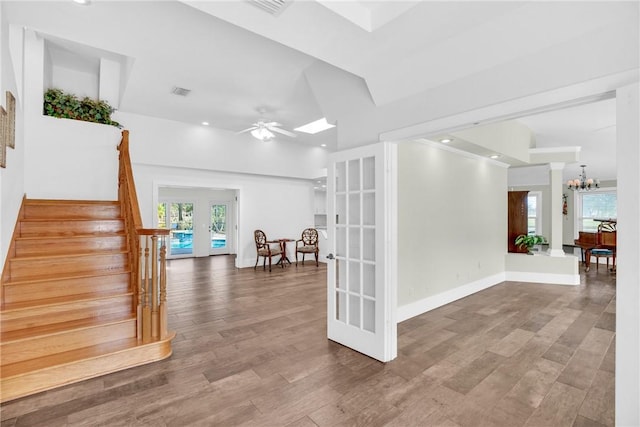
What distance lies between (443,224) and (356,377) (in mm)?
2937

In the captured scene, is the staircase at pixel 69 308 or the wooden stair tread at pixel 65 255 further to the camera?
the wooden stair tread at pixel 65 255

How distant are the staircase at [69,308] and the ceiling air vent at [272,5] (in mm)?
2470

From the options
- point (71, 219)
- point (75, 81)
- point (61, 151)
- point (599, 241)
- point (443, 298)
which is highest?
point (75, 81)

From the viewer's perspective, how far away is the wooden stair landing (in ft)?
8.42

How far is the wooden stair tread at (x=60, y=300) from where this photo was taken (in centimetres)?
286

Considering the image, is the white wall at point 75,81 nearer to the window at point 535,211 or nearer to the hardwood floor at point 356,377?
the hardwood floor at point 356,377

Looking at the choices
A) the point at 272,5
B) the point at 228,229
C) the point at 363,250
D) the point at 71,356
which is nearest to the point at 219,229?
the point at 228,229

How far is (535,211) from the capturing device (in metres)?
10.7

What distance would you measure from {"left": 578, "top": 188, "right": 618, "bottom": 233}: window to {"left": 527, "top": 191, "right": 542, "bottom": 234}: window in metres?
1.92

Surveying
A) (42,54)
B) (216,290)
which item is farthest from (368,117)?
(42,54)

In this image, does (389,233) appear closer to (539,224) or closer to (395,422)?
(395,422)

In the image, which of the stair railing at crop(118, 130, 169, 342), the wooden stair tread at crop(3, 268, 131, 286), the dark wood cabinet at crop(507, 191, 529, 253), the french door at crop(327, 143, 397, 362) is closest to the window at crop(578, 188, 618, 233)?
the dark wood cabinet at crop(507, 191, 529, 253)

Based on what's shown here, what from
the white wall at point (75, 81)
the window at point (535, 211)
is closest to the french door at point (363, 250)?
the white wall at point (75, 81)

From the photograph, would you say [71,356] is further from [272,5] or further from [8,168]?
[272,5]
